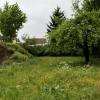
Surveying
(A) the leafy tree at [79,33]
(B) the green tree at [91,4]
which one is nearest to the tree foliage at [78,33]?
(A) the leafy tree at [79,33]

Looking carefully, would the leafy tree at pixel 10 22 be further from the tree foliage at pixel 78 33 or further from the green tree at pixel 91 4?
the tree foliage at pixel 78 33

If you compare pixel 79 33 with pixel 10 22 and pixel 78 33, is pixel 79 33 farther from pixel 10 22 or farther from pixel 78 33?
pixel 10 22

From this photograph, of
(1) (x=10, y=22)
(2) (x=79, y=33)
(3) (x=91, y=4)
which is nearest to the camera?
(2) (x=79, y=33)

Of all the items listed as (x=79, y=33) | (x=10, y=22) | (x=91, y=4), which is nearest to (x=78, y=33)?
(x=79, y=33)

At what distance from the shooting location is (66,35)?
42594 mm

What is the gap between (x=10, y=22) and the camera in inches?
2985

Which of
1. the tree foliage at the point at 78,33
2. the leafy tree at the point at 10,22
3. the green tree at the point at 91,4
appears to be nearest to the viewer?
the tree foliage at the point at 78,33

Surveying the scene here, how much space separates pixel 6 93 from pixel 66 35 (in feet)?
82.5

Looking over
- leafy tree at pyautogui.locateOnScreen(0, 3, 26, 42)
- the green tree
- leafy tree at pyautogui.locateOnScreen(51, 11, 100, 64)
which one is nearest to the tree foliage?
leafy tree at pyautogui.locateOnScreen(51, 11, 100, 64)

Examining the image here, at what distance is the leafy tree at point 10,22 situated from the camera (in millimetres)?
75625

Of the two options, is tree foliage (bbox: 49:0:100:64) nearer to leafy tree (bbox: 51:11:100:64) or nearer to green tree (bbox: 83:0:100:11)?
leafy tree (bbox: 51:11:100:64)

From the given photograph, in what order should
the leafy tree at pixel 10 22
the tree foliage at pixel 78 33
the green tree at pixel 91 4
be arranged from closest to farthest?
1. the tree foliage at pixel 78 33
2. the green tree at pixel 91 4
3. the leafy tree at pixel 10 22

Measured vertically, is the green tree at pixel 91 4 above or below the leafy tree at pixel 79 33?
above

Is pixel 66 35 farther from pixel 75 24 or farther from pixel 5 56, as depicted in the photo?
pixel 5 56
